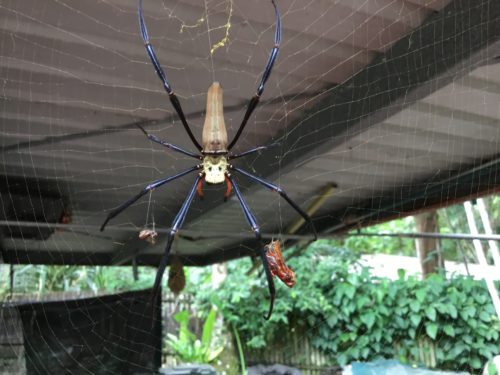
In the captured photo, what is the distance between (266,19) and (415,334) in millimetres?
4448

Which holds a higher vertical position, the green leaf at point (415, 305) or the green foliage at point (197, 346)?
the green leaf at point (415, 305)

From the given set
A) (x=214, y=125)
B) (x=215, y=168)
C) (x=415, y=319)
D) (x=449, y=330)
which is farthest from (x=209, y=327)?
(x=214, y=125)

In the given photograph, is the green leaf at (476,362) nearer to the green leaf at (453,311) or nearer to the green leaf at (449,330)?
the green leaf at (449,330)

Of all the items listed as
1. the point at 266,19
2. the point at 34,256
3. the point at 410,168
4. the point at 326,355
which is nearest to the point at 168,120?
the point at 266,19

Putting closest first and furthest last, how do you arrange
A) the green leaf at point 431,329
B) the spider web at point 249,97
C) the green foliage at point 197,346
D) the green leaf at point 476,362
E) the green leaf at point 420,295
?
A: the spider web at point 249,97 < the green leaf at point 476,362 < the green leaf at point 431,329 < the green leaf at point 420,295 < the green foliage at point 197,346

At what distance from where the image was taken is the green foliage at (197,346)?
7703mm

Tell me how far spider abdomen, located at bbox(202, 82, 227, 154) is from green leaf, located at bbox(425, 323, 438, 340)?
151 inches

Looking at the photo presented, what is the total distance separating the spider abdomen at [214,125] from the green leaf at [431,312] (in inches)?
153

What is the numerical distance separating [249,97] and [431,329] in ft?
12.1

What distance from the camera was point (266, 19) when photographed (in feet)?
6.84

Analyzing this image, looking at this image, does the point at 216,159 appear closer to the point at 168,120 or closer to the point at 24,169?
the point at 168,120

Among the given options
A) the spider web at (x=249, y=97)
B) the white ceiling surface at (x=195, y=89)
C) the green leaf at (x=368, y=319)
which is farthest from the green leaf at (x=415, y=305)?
the white ceiling surface at (x=195, y=89)

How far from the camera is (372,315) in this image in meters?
5.43

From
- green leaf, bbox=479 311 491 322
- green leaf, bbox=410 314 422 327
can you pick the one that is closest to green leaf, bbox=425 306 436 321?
green leaf, bbox=410 314 422 327
